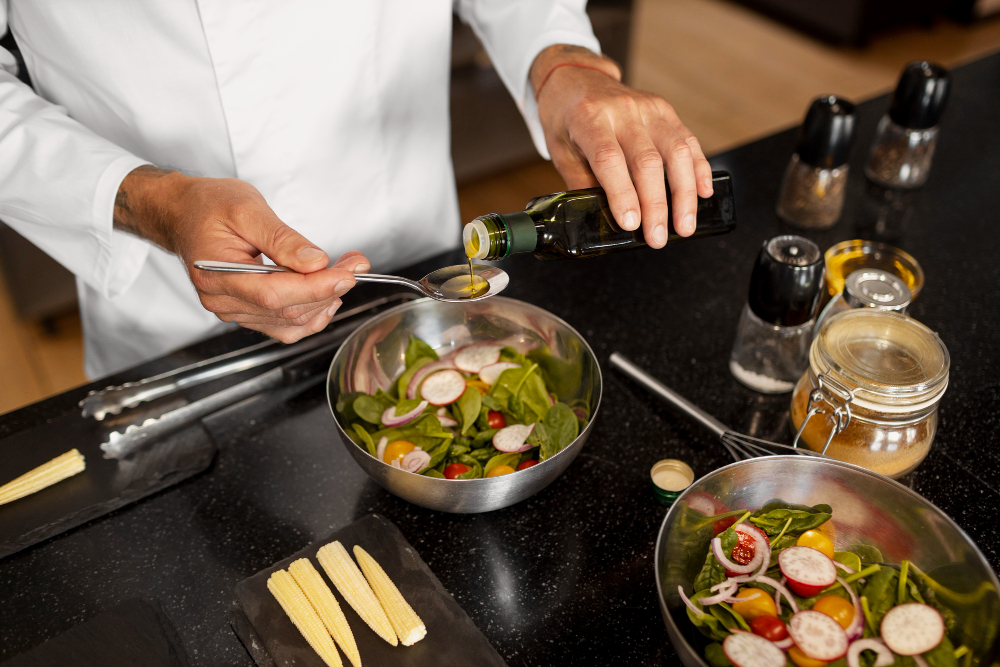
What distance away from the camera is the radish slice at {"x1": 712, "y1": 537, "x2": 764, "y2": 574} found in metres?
0.68

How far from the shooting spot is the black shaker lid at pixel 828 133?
117 cm

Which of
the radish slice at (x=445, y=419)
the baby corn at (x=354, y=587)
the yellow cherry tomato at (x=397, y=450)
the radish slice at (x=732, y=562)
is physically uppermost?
the radish slice at (x=732, y=562)

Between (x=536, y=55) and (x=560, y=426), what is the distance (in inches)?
24.3

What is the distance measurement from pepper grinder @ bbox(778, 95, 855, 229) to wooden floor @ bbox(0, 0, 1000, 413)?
1665 millimetres

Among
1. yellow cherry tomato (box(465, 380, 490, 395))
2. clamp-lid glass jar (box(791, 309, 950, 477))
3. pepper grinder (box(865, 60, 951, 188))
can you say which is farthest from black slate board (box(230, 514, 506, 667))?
pepper grinder (box(865, 60, 951, 188))

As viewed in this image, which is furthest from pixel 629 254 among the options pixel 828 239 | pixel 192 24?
pixel 192 24

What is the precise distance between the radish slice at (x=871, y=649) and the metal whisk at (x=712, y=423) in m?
0.21

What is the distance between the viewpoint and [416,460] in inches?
31.7

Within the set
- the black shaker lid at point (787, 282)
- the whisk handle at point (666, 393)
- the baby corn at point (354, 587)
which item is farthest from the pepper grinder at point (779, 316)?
the baby corn at point (354, 587)

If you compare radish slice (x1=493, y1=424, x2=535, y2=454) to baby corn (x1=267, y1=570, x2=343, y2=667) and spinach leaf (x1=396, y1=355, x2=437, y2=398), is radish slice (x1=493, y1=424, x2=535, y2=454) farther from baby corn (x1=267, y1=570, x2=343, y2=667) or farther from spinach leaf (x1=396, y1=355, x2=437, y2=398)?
baby corn (x1=267, y1=570, x2=343, y2=667)

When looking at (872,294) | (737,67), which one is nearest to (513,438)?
(872,294)

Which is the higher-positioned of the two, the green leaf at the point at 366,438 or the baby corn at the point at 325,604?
the green leaf at the point at 366,438

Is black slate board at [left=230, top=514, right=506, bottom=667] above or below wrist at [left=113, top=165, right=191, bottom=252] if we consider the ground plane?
below

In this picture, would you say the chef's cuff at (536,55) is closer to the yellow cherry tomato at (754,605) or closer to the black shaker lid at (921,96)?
the black shaker lid at (921,96)
